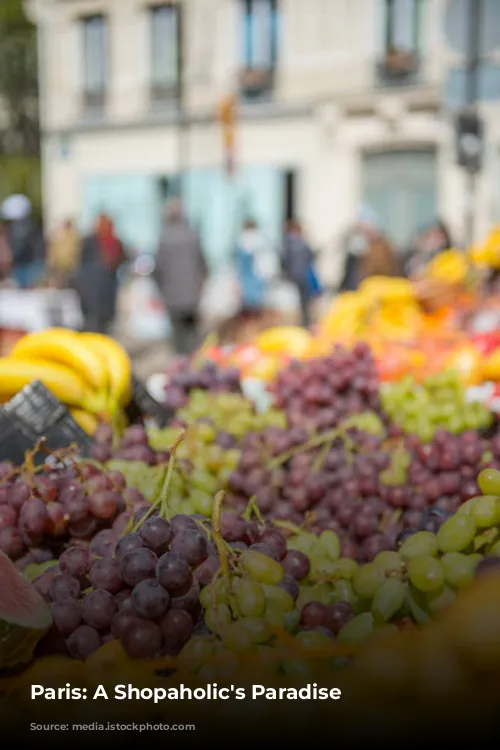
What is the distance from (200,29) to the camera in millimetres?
15508

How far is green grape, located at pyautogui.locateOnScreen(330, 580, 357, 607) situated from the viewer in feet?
3.43

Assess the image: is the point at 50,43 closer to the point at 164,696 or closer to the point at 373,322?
the point at 373,322

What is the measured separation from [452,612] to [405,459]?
3.37 ft

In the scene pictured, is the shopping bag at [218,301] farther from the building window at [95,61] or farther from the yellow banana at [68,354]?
the yellow banana at [68,354]

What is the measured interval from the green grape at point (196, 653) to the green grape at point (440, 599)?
22 centimetres

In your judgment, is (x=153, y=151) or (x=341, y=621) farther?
(x=153, y=151)

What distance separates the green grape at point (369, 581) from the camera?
100 centimetres

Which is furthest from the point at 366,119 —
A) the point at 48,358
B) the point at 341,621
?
the point at 341,621

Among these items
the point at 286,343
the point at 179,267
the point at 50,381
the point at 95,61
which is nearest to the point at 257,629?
the point at 50,381

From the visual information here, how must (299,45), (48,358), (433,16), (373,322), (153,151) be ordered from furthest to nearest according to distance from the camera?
(153,151) → (299,45) → (433,16) → (373,322) → (48,358)

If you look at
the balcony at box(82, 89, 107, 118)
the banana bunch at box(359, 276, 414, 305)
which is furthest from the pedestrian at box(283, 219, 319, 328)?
the balcony at box(82, 89, 107, 118)

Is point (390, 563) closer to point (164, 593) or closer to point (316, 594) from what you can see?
point (316, 594)

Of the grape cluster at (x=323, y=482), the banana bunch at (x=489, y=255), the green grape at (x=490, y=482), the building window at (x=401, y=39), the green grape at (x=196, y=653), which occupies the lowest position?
the grape cluster at (x=323, y=482)

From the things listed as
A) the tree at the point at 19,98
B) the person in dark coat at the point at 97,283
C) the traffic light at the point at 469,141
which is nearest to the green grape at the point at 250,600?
the traffic light at the point at 469,141
